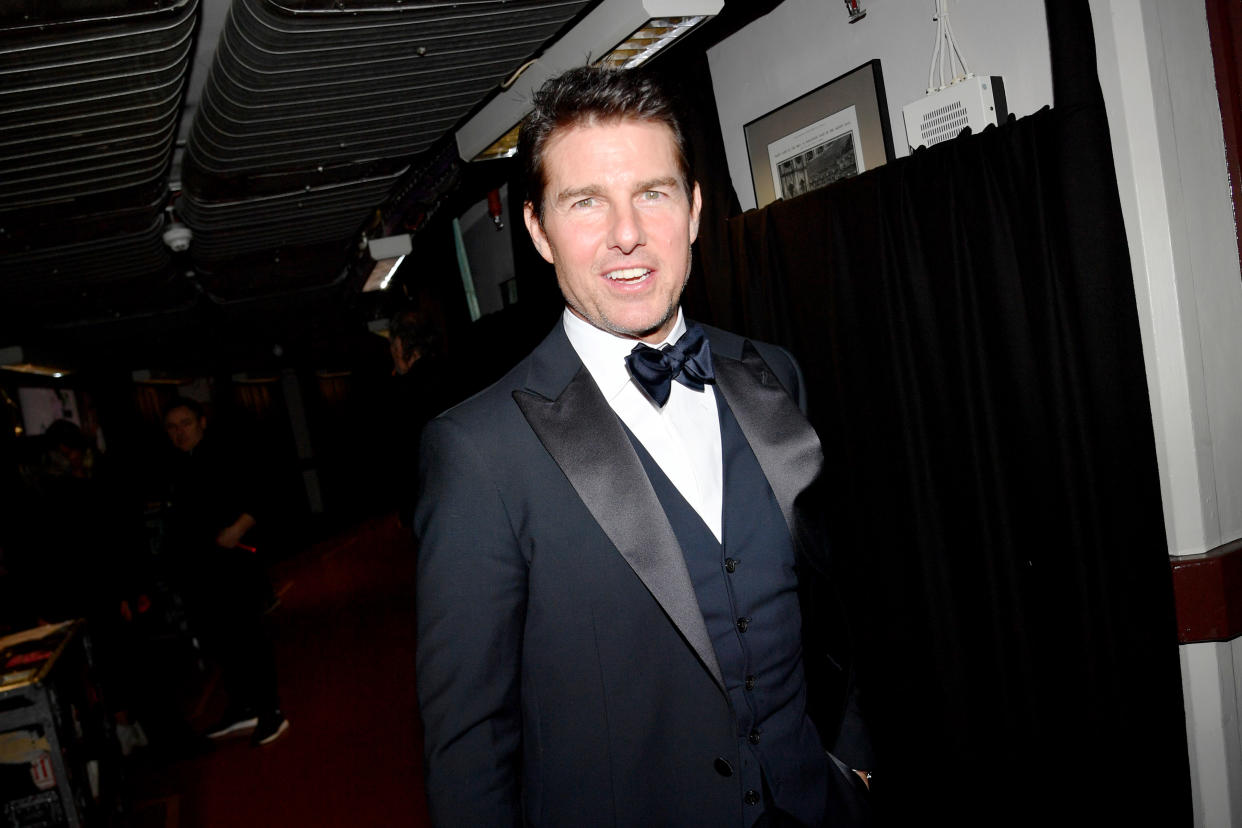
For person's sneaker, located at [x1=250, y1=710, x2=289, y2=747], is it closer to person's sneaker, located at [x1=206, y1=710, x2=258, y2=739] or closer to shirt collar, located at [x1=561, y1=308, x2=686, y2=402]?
person's sneaker, located at [x1=206, y1=710, x2=258, y2=739]

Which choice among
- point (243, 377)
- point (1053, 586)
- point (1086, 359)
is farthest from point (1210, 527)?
point (243, 377)

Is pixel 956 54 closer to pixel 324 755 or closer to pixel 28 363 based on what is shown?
pixel 324 755

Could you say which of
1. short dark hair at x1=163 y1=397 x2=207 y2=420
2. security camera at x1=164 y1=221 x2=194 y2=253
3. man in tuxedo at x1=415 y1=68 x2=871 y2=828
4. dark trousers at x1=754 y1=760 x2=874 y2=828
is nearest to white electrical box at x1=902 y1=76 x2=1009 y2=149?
man in tuxedo at x1=415 y1=68 x2=871 y2=828

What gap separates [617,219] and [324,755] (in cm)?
400

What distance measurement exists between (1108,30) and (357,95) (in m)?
2.63

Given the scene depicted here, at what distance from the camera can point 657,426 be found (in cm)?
148

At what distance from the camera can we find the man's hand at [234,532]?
445 centimetres

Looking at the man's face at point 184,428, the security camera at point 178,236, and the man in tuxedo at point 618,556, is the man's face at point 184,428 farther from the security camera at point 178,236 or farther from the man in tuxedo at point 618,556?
the man in tuxedo at point 618,556

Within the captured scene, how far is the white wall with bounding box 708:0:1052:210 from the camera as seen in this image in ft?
7.20

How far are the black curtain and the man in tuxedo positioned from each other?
3.04 feet

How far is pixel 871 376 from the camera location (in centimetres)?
263

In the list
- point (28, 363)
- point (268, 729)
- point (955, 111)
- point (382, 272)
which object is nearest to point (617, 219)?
point (955, 111)

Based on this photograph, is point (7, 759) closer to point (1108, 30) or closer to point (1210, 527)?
point (1210, 527)

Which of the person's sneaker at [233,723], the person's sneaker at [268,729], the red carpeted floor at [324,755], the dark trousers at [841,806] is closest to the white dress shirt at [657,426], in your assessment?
the dark trousers at [841,806]
